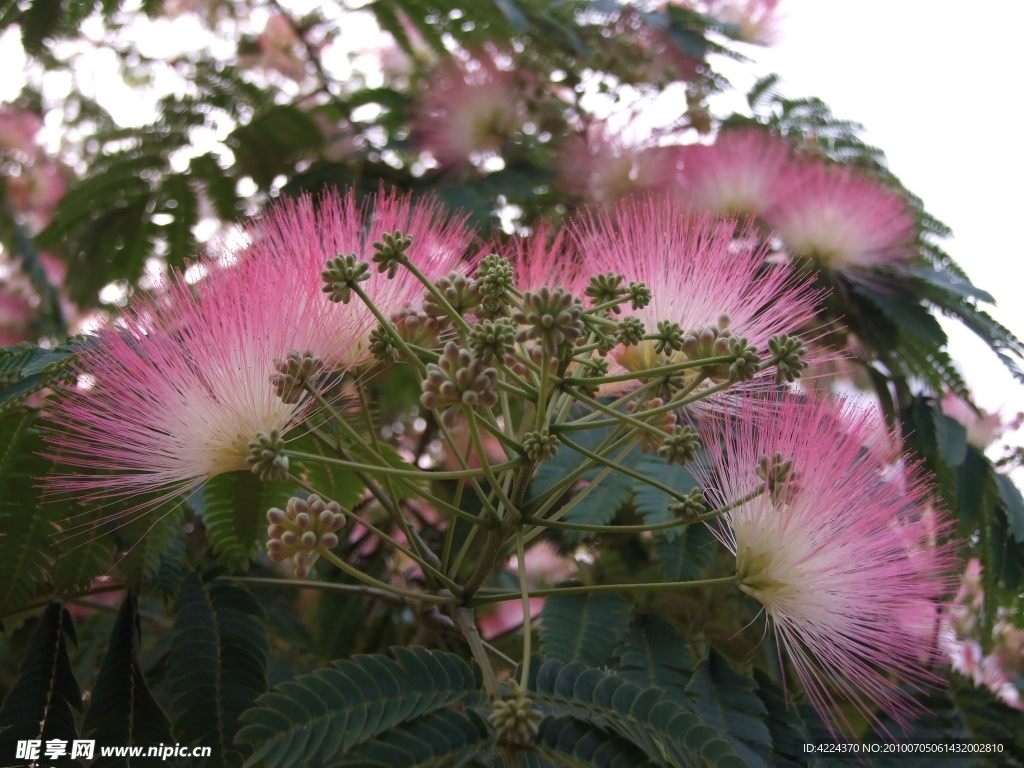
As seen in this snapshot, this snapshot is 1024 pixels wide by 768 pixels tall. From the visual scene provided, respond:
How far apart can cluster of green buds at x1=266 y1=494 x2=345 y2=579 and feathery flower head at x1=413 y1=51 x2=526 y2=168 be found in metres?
2.27

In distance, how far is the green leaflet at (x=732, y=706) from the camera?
57.8 inches

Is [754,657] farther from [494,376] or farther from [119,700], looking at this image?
[119,700]

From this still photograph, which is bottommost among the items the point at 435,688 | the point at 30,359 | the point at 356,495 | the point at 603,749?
the point at 603,749

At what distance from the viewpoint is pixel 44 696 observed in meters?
1.48

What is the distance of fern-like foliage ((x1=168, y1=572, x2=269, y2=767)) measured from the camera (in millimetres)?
1426

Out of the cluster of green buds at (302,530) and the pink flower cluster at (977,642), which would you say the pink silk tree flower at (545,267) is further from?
the pink flower cluster at (977,642)

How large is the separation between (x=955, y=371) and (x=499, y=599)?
1.85 m

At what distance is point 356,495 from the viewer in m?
1.89

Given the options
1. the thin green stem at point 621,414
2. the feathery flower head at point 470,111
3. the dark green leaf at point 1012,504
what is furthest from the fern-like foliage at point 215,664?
the feathery flower head at point 470,111

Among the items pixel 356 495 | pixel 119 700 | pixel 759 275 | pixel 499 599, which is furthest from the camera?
pixel 356 495

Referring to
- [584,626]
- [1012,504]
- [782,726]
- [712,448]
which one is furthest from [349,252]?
[1012,504]

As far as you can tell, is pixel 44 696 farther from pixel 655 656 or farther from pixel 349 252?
pixel 655 656

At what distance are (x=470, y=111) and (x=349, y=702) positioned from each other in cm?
265

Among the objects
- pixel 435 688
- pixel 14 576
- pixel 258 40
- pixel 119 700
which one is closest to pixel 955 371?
pixel 435 688
